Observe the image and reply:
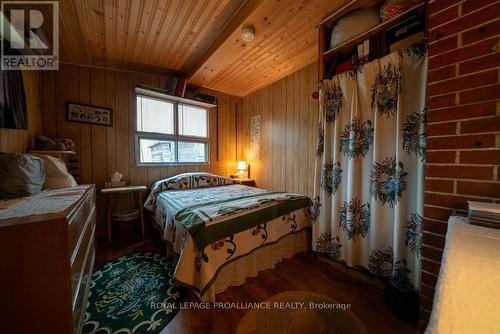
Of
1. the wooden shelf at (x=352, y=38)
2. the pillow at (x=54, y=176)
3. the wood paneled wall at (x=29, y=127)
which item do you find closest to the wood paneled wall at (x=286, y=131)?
the wooden shelf at (x=352, y=38)

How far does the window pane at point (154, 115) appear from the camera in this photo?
2998mm

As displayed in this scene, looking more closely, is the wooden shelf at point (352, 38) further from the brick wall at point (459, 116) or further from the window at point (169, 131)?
the window at point (169, 131)

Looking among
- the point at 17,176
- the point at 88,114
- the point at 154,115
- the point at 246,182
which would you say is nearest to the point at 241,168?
the point at 246,182

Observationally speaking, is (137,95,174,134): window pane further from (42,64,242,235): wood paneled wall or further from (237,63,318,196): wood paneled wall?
(237,63,318,196): wood paneled wall

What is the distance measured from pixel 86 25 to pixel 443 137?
314 centimetres

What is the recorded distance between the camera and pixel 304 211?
217 cm

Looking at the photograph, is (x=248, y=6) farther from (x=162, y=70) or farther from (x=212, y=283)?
(x=212, y=283)

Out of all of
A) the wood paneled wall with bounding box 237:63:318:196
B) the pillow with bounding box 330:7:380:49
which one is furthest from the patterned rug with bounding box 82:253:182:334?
the pillow with bounding box 330:7:380:49

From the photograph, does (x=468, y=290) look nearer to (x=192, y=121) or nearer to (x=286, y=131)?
(x=286, y=131)

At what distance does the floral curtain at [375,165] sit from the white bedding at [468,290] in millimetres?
892

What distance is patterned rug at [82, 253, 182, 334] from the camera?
3.96 ft

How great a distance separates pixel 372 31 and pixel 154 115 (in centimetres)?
310

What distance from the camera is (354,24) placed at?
1612 millimetres

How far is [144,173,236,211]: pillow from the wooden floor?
72 cm
